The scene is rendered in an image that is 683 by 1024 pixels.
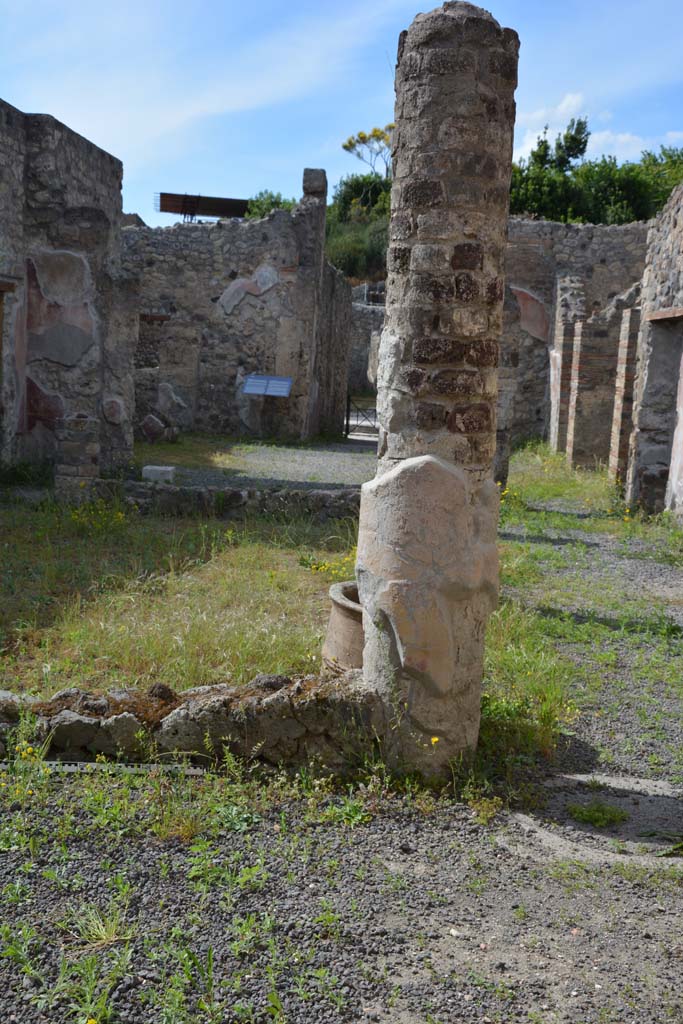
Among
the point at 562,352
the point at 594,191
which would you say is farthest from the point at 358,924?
the point at 594,191

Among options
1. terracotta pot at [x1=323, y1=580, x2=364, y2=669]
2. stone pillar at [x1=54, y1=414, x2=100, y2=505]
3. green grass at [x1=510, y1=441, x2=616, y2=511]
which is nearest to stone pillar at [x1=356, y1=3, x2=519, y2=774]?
terracotta pot at [x1=323, y1=580, x2=364, y2=669]

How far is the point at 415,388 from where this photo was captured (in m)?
3.70

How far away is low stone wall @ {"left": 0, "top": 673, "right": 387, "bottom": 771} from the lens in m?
3.80

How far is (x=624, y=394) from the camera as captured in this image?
1121 cm

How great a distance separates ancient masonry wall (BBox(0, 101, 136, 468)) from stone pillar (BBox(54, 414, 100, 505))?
0.71m

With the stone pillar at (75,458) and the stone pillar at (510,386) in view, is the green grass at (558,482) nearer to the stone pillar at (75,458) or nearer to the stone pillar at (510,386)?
the stone pillar at (510,386)

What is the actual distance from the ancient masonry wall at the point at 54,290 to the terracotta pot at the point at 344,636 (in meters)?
5.83

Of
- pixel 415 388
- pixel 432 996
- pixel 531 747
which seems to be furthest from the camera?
pixel 531 747

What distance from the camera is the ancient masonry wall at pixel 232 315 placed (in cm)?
1609

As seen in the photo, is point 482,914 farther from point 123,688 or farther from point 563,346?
point 563,346

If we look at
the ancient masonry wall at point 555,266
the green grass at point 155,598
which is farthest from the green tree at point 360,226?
the green grass at point 155,598

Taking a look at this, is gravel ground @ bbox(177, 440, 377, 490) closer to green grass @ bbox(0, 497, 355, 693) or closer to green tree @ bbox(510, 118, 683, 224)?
green grass @ bbox(0, 497, 355, 693)

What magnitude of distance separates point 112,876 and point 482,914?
1.15 meters

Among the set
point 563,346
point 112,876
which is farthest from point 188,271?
point 112,876
